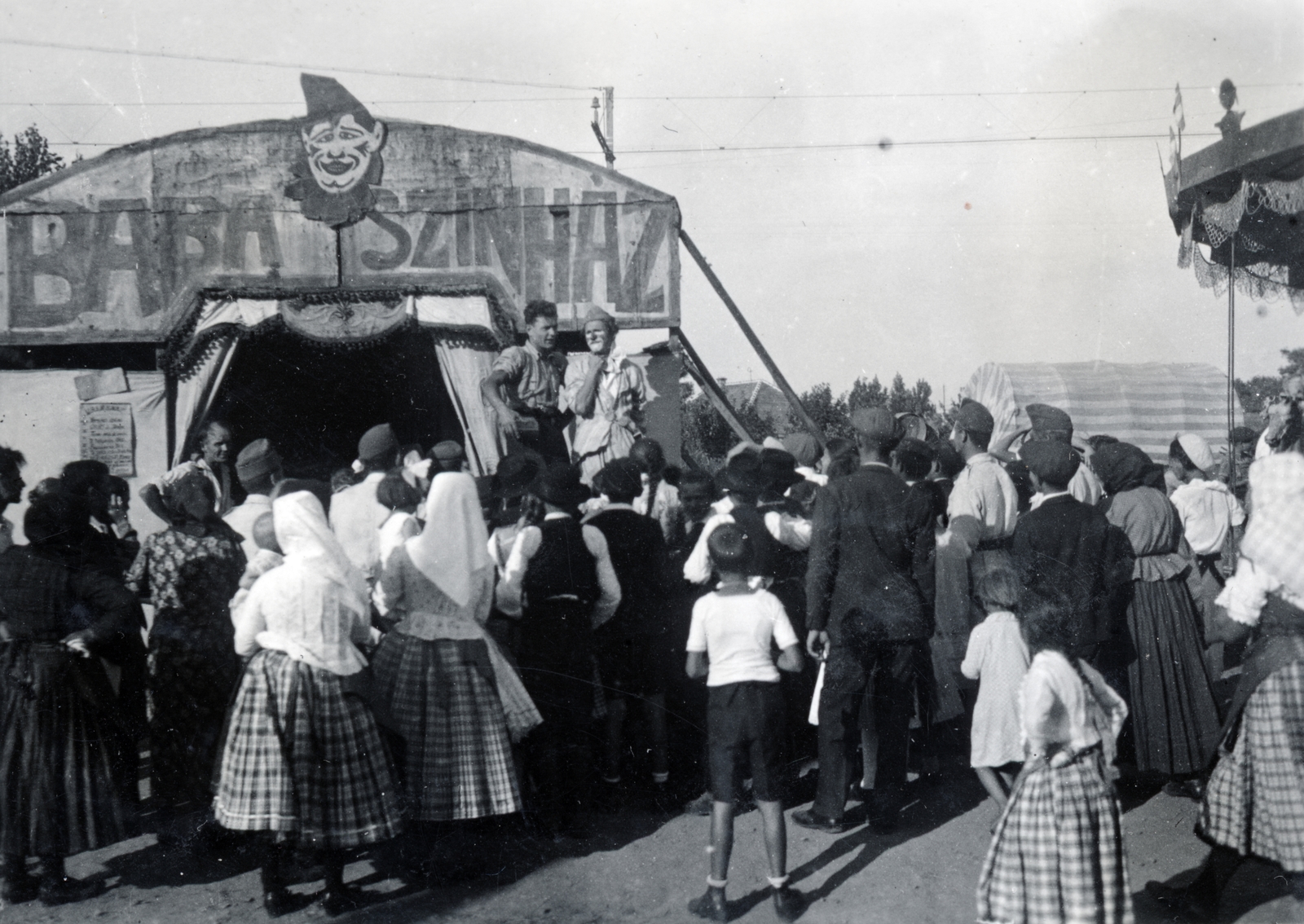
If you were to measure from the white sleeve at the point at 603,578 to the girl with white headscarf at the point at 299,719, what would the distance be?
1.16 metres

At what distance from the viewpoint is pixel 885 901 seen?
4.17 metres

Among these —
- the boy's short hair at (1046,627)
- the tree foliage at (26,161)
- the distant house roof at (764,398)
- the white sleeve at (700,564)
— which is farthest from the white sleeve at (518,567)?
the distant house roof at (764,398)

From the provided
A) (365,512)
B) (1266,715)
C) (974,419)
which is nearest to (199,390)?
(365,512)

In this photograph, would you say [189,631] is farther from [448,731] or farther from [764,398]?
[764,398]

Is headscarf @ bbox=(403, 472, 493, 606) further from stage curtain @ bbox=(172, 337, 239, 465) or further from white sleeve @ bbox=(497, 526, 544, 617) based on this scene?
stage curtain @ bbox=(172, 337, 239, 465)

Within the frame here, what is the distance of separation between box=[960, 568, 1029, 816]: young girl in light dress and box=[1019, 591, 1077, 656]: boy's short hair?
91 cm

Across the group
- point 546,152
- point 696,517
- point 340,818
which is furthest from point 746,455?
point 546,152

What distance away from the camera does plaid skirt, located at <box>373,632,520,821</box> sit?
4316 millimetres

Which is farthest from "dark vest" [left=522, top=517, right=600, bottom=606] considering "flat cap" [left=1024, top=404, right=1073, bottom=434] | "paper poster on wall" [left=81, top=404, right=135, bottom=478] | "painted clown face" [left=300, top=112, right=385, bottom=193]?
"paper poster on wall" [left=81, top=404, right=135, bottom=478]

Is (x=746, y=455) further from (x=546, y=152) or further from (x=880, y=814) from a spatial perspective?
(x=546, y=152)

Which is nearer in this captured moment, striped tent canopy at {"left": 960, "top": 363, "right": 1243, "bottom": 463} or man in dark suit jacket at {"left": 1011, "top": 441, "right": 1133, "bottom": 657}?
man in dark suit jacket at {"left": 1011, "top": 441, "right": 1133, "bottom": 657}

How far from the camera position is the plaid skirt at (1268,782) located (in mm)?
3605

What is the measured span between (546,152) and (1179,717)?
588 centimetres

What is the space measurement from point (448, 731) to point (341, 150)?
18.1ft
